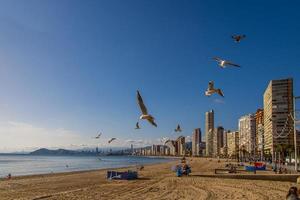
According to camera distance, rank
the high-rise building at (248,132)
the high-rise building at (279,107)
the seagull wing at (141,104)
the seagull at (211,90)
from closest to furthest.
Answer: the seagull wing at (141,104) → the seagull at (211,90) → the high-rise building at (279,107) → the high-rise building at (248,132)

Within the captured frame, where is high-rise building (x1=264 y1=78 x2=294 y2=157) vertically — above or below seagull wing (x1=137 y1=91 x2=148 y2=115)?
above

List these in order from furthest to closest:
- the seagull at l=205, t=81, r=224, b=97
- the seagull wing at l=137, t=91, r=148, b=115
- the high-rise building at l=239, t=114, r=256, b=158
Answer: the high-rise building at l=239, t=114, r=256, b=158 < the seagull at l=205, t=81, r=224, b=97 < the seagull wing at l=137, t=91, r=148, b=115

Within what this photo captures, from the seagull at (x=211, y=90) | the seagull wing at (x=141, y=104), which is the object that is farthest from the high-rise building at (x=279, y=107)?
the seagull wing at (x=141, y=104)

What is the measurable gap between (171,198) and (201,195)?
1.88 metres

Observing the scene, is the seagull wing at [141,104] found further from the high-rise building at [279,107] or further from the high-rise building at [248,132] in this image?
the high-rise building at [248,132]

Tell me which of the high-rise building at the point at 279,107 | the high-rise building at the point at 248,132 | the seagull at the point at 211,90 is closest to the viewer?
the seagull at the point at 211,90

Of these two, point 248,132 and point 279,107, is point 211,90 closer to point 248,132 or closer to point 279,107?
point 279,107

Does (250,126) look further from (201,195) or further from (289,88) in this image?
(201,195)

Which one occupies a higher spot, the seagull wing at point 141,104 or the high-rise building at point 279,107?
the high-rise building at point 279,107

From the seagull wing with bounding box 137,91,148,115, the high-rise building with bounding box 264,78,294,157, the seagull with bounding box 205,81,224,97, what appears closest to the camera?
the seagull wing with bounding box 137,91,148,115

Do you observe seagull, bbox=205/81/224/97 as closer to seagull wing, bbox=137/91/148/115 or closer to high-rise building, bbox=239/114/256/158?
seagull wing, bbox=137/91/148/115

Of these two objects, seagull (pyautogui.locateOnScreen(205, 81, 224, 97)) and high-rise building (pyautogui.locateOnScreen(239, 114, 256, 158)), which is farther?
high-rise building (pyautogui.locateOnScreen(239, 114, 256, 158))

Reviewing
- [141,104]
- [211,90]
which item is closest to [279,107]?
[211,90]

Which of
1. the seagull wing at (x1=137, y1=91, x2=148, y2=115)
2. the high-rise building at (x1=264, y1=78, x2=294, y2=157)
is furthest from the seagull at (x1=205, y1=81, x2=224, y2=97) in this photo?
the high-rise building at (x1=264, y1=78, x2=294, y2=157)
